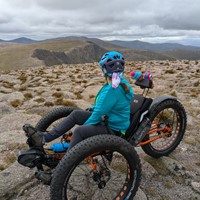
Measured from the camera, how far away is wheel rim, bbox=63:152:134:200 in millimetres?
4875

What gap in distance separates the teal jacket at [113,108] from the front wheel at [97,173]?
24.4 inches

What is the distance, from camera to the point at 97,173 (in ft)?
16.0

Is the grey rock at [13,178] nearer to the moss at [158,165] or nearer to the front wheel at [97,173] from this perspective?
the front wheel at [97,173]

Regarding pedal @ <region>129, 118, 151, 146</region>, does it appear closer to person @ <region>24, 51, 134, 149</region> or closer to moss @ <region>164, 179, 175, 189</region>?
person @ <region>24, 51, 134, 149</region>

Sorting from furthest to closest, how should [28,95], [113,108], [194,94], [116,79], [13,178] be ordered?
[28,95], [194,94], [13,178], [113,108], [116,79]

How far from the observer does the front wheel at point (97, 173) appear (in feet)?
13.6

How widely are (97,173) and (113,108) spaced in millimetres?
1405

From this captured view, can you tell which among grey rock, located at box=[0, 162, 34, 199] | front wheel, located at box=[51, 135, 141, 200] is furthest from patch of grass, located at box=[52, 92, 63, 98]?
front wheel, located at box=[51, 135, 141, 200]

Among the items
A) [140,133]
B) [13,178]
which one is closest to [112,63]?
[140,133]

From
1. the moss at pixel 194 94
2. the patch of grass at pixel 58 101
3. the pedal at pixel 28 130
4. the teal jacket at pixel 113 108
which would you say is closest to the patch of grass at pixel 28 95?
the patch of grass at pixel 58 101

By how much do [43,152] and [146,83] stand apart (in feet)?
9.60

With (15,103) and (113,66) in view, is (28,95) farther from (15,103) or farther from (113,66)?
(113,66)

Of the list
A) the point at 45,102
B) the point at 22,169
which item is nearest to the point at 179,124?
the point at 22,169

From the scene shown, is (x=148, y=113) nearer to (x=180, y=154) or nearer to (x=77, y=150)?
(x=180, y=154)
